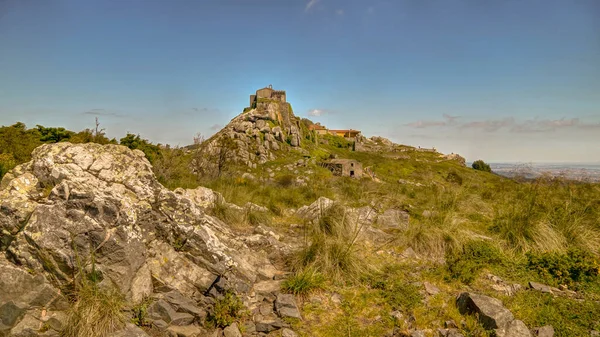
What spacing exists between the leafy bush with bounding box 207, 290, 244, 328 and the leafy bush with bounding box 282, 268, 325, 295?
98 cm

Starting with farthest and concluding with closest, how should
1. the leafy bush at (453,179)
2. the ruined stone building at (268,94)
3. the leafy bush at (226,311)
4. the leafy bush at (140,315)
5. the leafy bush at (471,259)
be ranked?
the ruined stone building at (268,94)
the leafy bush at (453,179)
the leafy bush at (471,259)
the leafy bush at (226,311)
the leafy bush at (140,315)

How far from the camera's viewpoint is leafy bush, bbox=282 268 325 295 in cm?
560

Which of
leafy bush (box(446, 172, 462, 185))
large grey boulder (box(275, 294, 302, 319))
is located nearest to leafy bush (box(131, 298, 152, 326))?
large grey boulder (box(275, 294, 302, 319))

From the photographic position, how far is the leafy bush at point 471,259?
615cm

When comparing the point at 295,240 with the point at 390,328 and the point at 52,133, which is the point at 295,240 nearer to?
the point at 390,328

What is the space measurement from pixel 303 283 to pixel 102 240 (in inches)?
132

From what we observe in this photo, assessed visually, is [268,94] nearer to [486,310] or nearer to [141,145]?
[141,145]

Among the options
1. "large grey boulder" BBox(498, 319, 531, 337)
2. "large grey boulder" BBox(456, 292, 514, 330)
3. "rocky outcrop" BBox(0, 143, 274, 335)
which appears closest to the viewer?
"rocky outcrop" BBox(0, 143, 274, 335)

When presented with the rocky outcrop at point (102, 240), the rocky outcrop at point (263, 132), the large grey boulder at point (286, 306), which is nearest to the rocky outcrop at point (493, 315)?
the large grey boulder at point (286, 306)

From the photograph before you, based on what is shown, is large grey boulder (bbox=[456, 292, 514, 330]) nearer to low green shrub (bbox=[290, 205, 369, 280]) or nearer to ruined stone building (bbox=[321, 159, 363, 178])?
low green shrub (bbox=[290, 205, 369, 280])

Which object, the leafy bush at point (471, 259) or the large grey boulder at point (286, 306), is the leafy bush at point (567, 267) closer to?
the leafy bush at point (471, 259)

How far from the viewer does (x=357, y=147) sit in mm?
93062

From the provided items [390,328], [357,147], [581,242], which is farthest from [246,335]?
[357,147]

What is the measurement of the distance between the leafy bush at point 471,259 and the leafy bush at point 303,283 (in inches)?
110
